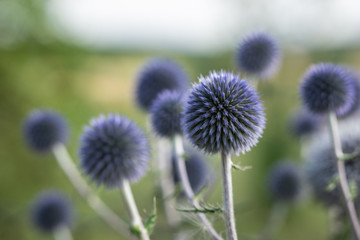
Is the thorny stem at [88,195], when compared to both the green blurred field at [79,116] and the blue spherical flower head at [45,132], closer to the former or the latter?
the blue spherical flower head at [45,132]

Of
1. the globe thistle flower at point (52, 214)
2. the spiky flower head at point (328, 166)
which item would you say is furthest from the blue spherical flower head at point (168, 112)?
the globe thistle flower at point (52, 214)

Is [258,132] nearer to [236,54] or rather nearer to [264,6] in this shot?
[236,54]

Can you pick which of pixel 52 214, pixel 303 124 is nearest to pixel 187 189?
pixel 303 124

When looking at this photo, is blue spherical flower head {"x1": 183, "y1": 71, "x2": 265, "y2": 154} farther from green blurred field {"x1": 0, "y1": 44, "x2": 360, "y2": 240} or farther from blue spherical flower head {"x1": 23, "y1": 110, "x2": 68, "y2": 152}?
blue spherical flower head {"x1": 23, "y1": 110, "x2": 68, "y2": 152}

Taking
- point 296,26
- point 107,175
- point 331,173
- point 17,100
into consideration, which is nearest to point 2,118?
point 17,100

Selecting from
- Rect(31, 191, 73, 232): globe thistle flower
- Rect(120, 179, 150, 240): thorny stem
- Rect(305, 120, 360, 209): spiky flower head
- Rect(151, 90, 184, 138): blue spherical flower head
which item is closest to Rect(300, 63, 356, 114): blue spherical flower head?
Rect(305, 120, 360, 209): spiky flower head

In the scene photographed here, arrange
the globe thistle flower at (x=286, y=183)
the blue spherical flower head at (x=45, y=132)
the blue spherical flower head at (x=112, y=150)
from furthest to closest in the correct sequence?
the blue spherical flower head at (x=45, y=132)
the globe thistle flower at (x=286, y=183)
the blue spherical flower head at (x=112, y=150)
